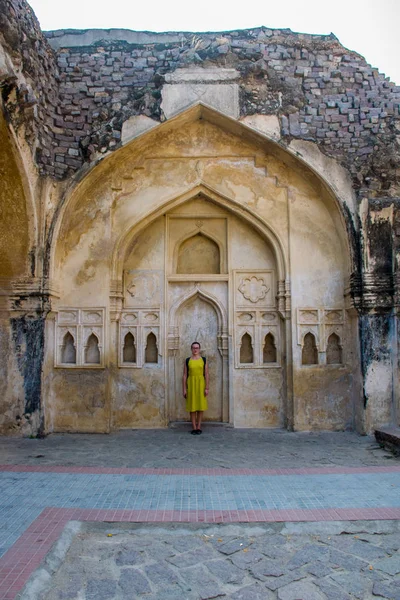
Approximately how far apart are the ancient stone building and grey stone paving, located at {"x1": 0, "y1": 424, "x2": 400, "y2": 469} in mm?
403

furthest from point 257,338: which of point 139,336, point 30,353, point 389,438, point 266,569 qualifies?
point 266,569

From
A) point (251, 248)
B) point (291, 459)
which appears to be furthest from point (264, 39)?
point (291, 459)

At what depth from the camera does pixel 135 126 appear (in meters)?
7.61

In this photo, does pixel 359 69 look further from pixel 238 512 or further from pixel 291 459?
pixel 238 512

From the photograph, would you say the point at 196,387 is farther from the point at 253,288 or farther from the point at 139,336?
the point at 253,288

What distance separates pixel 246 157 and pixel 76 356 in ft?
14.5

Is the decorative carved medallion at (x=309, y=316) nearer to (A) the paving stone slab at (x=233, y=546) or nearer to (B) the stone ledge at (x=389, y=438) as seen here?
(B) the stone ledge at (x=389, y=438)

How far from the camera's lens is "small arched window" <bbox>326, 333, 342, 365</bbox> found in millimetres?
7980

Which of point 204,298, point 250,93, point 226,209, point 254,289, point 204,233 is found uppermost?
point 250,93

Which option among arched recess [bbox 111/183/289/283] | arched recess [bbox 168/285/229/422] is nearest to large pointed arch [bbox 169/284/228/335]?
arched recess [bbox 168/285/229/422]

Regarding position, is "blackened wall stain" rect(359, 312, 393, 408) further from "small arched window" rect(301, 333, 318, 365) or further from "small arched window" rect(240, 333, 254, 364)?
"small arched window" rect(240, 333, 254, 364)

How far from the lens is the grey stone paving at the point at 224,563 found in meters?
2.97

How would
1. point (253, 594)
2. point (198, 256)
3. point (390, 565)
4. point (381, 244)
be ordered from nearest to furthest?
point (253, 594)
point (390, 565)
point (381, 244)
point (198, 256)

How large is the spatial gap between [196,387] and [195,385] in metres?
0.04
